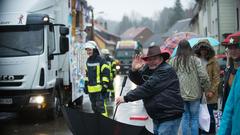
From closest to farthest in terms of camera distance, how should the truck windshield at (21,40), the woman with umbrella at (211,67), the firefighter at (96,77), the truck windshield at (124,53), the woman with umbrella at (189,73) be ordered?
the woman with umbrella at (189,73) → the woman with umbrella at (211,67) → the firefighter at (96,77) → the truck windshield at (21,40) → the truck windshield at (124,53)

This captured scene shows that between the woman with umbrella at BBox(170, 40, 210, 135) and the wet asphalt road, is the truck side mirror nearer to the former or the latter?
the wet asphalt road

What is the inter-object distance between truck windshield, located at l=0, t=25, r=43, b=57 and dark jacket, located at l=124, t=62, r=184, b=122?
20.2 feet

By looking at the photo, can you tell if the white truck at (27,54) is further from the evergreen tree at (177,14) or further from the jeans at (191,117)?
the evergreen tree at (177,14)

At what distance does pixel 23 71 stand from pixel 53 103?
1.12 metres

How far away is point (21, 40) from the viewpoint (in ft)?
37.0

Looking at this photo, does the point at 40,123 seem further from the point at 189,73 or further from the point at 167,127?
the point at 167,127

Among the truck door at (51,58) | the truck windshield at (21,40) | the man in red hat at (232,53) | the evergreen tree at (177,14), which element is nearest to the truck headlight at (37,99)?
the truck door at (51,58)

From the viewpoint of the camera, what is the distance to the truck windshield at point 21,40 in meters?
11.2

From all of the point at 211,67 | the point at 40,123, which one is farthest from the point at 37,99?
the point at 211,67

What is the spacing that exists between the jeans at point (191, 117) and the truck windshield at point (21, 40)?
4.73 m

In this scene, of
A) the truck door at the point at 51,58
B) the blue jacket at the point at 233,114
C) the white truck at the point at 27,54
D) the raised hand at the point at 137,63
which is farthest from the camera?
the truck door at the point at 51,58

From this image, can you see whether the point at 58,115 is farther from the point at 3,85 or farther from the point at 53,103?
the point at 3,85

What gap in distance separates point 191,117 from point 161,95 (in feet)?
7.70

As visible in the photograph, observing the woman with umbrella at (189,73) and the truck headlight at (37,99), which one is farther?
the truck headlight at (37,99)
